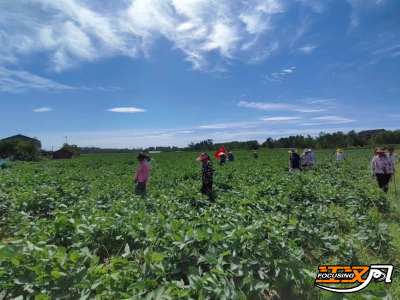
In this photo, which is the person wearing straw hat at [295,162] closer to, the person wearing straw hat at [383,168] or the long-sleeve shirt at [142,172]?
the person wearing straw hat at [383,168]

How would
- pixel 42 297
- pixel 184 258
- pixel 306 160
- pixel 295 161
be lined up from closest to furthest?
pixel 42 297, pixel 184 258, pixel 295 161, pixel 306 160

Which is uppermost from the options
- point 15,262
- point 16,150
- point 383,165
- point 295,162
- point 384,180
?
point 16,150

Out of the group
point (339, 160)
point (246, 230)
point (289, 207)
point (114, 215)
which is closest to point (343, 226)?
point (289, 207)

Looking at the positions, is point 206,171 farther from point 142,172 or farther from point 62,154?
point 62,154

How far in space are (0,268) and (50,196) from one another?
4.28 m

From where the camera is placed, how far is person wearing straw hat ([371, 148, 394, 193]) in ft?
25.7

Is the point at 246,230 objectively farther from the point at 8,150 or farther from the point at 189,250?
the point at 8,150

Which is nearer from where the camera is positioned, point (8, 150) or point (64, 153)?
point (8, 150)

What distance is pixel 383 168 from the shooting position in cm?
791

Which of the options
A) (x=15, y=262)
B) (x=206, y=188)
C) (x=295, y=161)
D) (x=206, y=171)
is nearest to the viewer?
(x=15, y=262)

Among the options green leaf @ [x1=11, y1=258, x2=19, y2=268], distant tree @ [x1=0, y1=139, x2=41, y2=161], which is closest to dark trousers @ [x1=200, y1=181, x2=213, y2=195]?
green leaf @ [x1=11, y1=258, x2=19, y2=268]

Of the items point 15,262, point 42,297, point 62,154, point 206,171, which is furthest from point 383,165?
point 62,154

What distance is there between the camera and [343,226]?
15.0ft

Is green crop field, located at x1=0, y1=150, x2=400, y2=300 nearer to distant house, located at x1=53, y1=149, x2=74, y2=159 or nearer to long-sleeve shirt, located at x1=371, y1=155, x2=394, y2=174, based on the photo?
long-sleeve shirt, located at x1=371, y1=155, x2=394, y2=174
